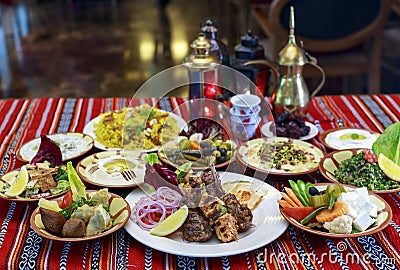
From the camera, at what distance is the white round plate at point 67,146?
140cm

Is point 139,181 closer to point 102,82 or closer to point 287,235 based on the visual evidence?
point 287,235

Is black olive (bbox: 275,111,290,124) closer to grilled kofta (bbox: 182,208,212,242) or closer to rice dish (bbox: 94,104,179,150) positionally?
rice dish (bbox: 94,104,179,150)

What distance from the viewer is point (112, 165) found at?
1.32m

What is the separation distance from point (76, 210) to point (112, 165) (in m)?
0.28

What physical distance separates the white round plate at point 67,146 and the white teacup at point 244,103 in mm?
379

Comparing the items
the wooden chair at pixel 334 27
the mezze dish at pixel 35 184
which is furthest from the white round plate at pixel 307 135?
the wooden chair at pixel 334 27

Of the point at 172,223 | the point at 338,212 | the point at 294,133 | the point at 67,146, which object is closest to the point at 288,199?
the point at 338,212

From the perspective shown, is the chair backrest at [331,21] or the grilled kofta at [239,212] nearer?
the grilled kofta at [239,212]

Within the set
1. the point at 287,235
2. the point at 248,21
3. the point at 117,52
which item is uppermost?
the point at 287,235

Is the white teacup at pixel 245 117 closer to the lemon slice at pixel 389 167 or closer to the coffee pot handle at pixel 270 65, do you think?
the coffee pot handle at pixel 270 65

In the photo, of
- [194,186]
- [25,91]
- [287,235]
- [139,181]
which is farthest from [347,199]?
[25,91]

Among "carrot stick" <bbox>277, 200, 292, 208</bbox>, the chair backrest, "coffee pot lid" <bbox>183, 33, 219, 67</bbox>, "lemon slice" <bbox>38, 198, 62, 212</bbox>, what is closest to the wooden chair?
the chair backrest

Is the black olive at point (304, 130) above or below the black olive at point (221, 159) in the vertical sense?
below

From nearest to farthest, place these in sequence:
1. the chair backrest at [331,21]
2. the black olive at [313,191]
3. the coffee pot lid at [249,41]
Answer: the black olive at [313,191], the coffee pot lid at [249,41], the chair backrest at [331,21]
